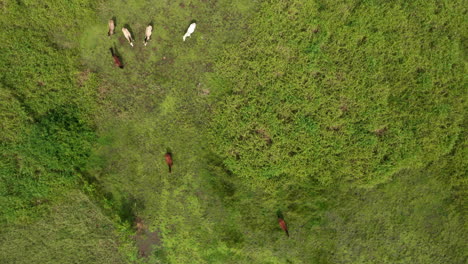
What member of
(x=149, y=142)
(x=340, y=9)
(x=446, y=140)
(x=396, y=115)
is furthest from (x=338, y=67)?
(x=149, y=142)

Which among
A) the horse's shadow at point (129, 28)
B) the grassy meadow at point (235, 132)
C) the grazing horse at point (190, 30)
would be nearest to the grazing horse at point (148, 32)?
the grassy meadow at point (235, 132)

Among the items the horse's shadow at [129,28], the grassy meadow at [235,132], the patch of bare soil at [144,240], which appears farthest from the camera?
the patch of bare soil at [144,240]

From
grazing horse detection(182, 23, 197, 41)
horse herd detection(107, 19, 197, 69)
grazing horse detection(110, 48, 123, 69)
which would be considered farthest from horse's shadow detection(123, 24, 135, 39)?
grazing horse detection(182, 23, 197, 41)

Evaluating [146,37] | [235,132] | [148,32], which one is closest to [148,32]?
[148,32]

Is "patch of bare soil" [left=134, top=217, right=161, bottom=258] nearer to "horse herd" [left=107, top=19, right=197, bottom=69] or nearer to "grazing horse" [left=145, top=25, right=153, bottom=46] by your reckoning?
"horse herd" [left=107, top=19, right=197, bottom=69]

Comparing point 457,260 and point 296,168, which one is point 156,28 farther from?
point 457,260

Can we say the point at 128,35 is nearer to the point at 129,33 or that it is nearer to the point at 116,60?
the point at 129,33

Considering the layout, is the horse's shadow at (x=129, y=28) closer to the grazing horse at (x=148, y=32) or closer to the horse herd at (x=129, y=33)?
the horse herd at (x=129, y=33)

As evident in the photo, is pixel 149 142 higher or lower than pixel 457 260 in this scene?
higher
